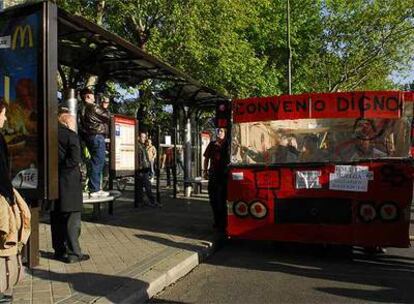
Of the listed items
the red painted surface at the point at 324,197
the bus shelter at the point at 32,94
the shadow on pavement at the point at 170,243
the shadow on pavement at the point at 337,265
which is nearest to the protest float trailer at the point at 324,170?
the red painted surface at the point at 324,197

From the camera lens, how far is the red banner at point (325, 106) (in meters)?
8.58

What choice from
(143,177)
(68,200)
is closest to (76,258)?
(68,200)

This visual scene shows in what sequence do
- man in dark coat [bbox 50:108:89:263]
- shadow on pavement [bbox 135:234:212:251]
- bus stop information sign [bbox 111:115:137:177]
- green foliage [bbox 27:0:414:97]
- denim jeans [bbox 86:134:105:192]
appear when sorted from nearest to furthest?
1. man in dark coat [bbox 50:108:89:263]
2. shadow on pavement [bbox 135:234:212:251]
3. denim jeans [bbox 86:134:105:192]
4. bus stop information sign [bbox 111:115:137:177]
5. green foliage [bbox 27:0:414:97]

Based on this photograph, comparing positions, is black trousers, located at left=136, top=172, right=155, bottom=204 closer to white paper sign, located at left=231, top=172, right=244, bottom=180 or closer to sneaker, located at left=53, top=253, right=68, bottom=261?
white paper sign, located at left=231, top=172, right=244, bottom=180

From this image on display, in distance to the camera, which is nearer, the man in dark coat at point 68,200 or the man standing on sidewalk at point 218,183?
the man in dark coat at point 68,200

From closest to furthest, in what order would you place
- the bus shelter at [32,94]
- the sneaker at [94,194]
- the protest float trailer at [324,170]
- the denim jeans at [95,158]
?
1. the bus shelter at [32,94]
2. the protest float trailer at [324,170]
3. the sneaker at [94,194]
4. the denim jeans at [95,158]

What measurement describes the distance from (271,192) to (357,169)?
1192 mm

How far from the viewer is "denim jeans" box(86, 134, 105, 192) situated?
10.6 meters

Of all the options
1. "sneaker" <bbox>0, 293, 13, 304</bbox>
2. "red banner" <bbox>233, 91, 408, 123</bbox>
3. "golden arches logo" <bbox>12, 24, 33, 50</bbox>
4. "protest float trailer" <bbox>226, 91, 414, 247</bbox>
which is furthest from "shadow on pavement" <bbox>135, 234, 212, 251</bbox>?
"sneaker" <bbox>0, 293, 13, 304</bbox>

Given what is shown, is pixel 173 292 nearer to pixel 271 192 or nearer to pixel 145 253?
pixel 145 253

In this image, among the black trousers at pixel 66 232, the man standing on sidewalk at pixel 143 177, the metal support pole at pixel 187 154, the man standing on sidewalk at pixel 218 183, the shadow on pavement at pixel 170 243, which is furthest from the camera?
the metal support pole at pixel 187 154

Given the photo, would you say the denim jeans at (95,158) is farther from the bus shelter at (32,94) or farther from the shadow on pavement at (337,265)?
the bus shelter at (32,94)

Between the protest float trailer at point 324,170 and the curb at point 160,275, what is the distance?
786 mm

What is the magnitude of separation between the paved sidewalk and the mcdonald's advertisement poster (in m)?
1.11
